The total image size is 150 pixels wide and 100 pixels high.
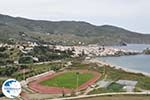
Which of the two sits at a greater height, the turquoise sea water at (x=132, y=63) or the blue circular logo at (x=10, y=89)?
the blue circular logo at (x=10, y=89)

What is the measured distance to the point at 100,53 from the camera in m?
112

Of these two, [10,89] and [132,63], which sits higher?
[10,89]

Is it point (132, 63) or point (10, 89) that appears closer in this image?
point (10, 89)

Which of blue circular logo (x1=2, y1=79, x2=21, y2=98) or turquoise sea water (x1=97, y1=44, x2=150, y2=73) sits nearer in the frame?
blue circular logo (x1=2, y1=79, x2=21, y2=98)

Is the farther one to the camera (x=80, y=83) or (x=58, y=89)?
(x=80, y=83)

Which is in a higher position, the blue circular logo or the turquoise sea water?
the blue circular logo

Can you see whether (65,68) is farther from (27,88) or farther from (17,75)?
(27,88)

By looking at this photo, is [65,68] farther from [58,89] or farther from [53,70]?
[58,89]

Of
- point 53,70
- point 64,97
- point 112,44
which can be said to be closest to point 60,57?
point 53,70

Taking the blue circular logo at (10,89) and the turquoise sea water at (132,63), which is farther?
the turquoise sea water at (132,63)

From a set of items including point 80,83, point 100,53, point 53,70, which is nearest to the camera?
point 80,83

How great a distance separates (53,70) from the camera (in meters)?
54.1

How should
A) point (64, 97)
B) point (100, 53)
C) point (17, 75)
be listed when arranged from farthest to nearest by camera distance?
point (100, 53) < point (17, 75) < point (64, 97)

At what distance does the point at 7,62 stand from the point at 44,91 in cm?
2677
